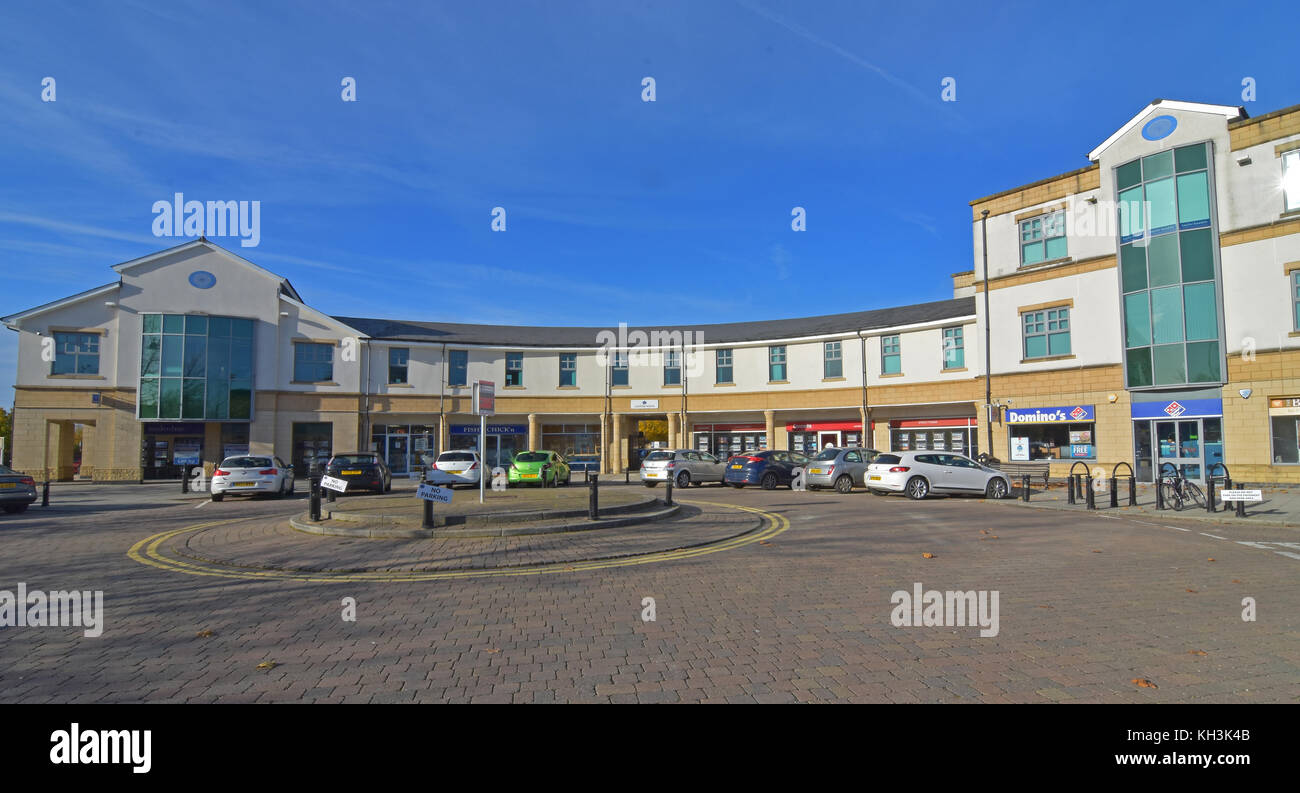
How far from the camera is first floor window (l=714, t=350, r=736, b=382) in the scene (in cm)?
3997

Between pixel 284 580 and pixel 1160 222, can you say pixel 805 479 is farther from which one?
pixel 284 580

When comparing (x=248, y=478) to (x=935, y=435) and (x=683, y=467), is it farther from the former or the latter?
(x=935, y=435)

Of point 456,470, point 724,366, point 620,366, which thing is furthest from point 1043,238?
point 456,470

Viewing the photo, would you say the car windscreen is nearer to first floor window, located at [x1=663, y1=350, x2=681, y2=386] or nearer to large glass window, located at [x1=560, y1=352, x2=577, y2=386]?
large glass window, located at [x1=560, y1=352, x2=577, y2=386]

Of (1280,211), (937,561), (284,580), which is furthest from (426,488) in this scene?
(1280,211)

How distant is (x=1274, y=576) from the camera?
8.45 meters

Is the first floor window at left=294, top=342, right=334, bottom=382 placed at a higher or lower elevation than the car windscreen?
higher

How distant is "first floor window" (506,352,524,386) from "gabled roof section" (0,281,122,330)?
63.1 ft

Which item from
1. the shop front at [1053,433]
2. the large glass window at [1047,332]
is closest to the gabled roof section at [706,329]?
the large glass window at [1047,332]

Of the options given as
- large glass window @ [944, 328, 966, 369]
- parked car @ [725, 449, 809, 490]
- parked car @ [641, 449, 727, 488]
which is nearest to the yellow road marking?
parked car @ [725, 449, 809, 490]

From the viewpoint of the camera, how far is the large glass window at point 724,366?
3997 cm

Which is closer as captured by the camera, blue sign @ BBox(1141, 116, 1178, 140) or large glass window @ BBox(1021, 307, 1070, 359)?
blue sign @ BBox(1141, 116, 1178, 140)

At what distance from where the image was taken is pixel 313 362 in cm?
3691

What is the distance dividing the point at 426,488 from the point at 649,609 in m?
6.38
